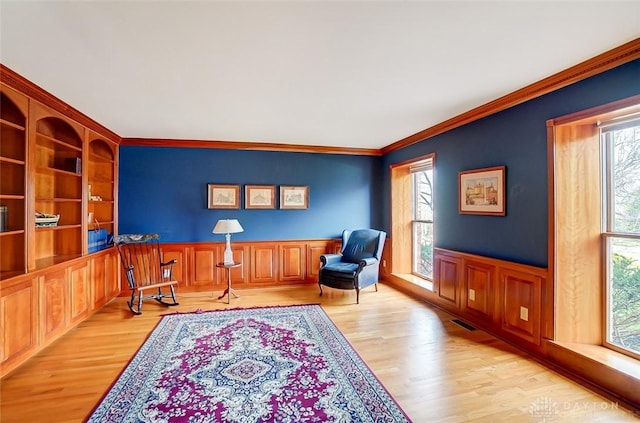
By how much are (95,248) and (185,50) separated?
3137 millimetres

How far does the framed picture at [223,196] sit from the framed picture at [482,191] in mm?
3340

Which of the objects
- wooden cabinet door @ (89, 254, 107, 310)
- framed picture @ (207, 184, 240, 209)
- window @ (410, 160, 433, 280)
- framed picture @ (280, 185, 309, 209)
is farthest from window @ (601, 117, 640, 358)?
wooden cabinet door @ (89, 254, 107, 310)

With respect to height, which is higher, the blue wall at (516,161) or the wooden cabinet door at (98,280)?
the blue wall at (516,161)

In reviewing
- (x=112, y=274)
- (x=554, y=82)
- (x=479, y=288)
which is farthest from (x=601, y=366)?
(x=112, y=274)

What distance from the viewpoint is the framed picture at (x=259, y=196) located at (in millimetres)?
4961

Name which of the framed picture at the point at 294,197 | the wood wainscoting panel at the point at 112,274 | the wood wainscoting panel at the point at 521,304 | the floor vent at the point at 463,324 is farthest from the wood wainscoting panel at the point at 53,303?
the wood wainscoting panel at the point at 521,304

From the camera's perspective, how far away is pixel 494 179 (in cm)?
319

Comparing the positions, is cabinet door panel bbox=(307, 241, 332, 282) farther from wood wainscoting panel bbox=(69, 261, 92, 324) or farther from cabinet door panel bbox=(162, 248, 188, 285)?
wood wainscoting panel bbox=(69, 261, 92, 324)

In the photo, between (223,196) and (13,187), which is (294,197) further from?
(13,187)

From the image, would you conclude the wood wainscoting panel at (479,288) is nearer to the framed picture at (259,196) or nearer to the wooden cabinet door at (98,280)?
the framed picture at (259,196)

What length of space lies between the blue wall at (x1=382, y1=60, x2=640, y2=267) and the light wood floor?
0.97 metres

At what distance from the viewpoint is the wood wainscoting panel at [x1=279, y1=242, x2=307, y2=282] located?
5.08 meters

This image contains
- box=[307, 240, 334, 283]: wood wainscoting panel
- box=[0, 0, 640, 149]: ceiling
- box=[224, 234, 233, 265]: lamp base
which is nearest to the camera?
box=[0, 0, 640, 149]: ceiling

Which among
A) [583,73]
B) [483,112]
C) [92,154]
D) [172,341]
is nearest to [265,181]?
Result: [92,154]
